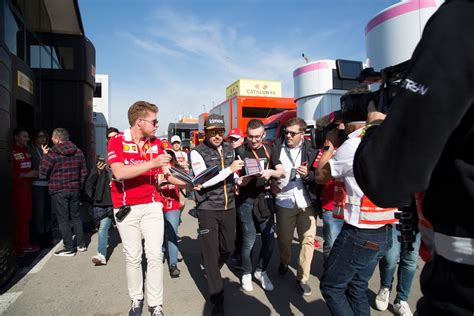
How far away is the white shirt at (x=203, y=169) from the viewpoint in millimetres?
3326

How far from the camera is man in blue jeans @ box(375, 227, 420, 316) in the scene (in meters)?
3.06

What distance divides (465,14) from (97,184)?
511 cm

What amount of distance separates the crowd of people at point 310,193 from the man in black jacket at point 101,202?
0.05 ft

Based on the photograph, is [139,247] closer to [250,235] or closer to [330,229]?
[250,235]

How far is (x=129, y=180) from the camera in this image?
119 inches

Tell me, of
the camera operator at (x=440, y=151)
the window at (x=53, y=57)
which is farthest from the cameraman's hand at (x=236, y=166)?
the window at (x=53, y=57)

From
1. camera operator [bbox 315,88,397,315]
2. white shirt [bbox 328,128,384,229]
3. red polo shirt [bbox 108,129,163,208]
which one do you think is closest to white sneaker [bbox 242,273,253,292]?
red polo shirt [bbox 108,129,163,208]

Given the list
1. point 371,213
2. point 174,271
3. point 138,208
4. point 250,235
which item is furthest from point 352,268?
point 174,271

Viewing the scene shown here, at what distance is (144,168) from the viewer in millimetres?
2809

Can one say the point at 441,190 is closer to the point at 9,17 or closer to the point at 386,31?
the point at 9,17

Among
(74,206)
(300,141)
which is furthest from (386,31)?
(74,206)

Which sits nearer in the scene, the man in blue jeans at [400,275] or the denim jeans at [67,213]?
the man in blue jeans at [400,275]

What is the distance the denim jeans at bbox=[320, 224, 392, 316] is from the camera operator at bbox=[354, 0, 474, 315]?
3.93 feet

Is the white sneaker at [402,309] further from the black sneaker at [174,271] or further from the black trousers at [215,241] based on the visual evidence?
the black sneaker at [174,271]
